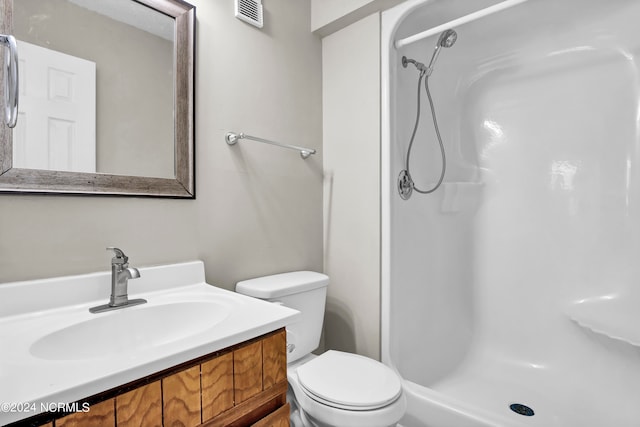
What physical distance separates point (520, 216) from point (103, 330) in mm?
2065

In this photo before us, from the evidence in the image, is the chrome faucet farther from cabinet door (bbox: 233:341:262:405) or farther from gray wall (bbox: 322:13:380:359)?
gray wall (bbox: 322:13:380:359)

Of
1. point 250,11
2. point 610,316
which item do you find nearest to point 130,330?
point 250,11

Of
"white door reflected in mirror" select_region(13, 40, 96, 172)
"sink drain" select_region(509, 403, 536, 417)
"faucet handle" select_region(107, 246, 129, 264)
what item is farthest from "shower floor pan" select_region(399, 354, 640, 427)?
"white door reflected in mirror" select_region(13, 40, 96, 172)

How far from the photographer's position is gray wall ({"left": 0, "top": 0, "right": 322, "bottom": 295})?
101cm

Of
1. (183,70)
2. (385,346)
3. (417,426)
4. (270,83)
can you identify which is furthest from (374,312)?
(183,70)

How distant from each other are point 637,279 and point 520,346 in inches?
25.8

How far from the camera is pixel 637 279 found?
5.45 ft

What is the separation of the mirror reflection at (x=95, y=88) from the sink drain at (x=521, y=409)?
5.92 ft

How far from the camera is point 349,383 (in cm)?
119

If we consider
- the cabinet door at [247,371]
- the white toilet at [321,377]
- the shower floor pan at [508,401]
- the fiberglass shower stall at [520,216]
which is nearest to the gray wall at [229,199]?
the white toilet at [321,377]

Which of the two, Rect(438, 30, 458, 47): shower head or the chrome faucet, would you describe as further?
Rect(438, 30, 458, 47): shower head

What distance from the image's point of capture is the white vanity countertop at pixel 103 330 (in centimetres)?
57

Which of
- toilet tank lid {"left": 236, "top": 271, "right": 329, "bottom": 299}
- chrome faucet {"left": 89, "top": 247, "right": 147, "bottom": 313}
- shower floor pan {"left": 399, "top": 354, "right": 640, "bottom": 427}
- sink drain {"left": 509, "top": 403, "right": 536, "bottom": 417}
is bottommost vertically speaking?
sink drain {"left": 509, "top": 403, "right": 536, "bottom": 417}

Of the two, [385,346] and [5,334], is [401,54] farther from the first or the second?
[5,334]
